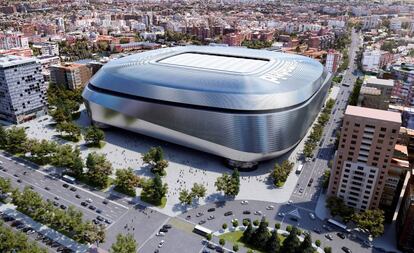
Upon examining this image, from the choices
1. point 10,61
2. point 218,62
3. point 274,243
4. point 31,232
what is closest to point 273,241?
point 274,243

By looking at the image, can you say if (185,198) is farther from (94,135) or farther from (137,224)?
(94,135)

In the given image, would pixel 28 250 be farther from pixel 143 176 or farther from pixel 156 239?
pixel 143 176

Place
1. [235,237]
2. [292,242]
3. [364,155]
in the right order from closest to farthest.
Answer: [292,242]
[235,237]
[364,155]

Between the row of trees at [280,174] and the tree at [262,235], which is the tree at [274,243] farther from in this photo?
the row of trees at [280,174]

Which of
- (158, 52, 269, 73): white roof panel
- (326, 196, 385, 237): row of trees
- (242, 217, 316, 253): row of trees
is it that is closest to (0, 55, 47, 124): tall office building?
(158, 52, 269, 73): white roof panel

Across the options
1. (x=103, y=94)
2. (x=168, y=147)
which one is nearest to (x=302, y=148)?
(x=168, y=147)
